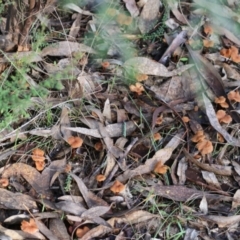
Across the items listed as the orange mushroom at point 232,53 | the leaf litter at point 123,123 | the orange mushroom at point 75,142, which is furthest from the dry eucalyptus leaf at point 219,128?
the orange mushroom at point 75,142

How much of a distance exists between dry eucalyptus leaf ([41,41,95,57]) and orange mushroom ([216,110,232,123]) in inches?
32.2

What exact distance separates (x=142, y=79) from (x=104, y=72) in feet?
0.74

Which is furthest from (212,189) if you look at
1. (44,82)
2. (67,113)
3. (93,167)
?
(44,82)

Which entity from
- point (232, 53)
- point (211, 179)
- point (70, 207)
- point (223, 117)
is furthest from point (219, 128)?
point (70, 207)

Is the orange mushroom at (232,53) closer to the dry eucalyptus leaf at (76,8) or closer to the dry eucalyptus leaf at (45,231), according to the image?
the dry eucalyptus leaf at (76,8)

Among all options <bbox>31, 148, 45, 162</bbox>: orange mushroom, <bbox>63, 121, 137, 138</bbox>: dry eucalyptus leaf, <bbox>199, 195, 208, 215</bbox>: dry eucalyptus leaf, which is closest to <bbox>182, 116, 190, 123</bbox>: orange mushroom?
<bbox>63, 121, 137, 138</bbox>: dry eucalyptus leaf

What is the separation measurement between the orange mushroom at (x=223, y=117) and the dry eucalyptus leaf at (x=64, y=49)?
82cm

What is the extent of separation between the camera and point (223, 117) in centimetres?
271

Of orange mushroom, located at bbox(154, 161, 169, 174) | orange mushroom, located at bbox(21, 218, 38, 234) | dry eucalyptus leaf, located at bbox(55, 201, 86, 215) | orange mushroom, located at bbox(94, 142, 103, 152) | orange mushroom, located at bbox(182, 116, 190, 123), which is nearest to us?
orange mushroom, located at bbox(21, 218, 38, 234)

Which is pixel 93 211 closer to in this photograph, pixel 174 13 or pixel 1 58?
pixel 1 58

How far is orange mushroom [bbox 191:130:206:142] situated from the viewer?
2621 millimetres

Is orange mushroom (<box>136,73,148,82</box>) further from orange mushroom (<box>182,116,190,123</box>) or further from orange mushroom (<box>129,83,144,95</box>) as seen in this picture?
orange mushroom (<box>182,116,190,123</box>)

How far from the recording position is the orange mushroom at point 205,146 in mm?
2590

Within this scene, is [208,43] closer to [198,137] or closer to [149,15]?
[149,15]
